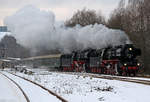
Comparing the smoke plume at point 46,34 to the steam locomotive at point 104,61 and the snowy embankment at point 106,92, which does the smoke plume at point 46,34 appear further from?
the snowy embankment at point 106,92

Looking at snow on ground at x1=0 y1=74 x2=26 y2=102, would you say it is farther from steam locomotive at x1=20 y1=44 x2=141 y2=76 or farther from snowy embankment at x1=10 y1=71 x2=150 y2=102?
steam locomotive at x1=20 y1=44 x2=141 y2=76

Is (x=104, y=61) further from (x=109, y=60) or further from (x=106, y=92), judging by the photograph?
(x=106, y=92)

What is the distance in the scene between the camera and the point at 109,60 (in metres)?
26.5

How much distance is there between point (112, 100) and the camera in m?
10.6

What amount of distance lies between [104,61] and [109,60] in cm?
130

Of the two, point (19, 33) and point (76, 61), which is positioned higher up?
point (19, 33)

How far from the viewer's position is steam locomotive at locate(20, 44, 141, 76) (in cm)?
2438

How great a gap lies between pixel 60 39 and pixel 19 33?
6295mm

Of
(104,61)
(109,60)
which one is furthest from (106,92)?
(104,61)

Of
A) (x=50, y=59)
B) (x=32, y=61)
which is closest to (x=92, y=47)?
(x=50, y=59)

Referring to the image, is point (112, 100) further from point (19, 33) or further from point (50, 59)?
point (50, 59)

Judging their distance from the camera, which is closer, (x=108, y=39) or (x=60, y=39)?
(x=108, y=39)

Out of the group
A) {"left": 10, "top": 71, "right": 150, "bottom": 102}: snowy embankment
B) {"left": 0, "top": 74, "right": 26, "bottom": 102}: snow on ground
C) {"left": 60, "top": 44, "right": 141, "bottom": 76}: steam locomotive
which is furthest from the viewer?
{"left": 60, "top": 44, "right": 141, "bottom": 76}: steam locomotive

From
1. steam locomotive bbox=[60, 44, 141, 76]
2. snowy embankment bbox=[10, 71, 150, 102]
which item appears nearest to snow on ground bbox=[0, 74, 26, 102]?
snowy embankment bbox=[10, 71, 150, 102]
